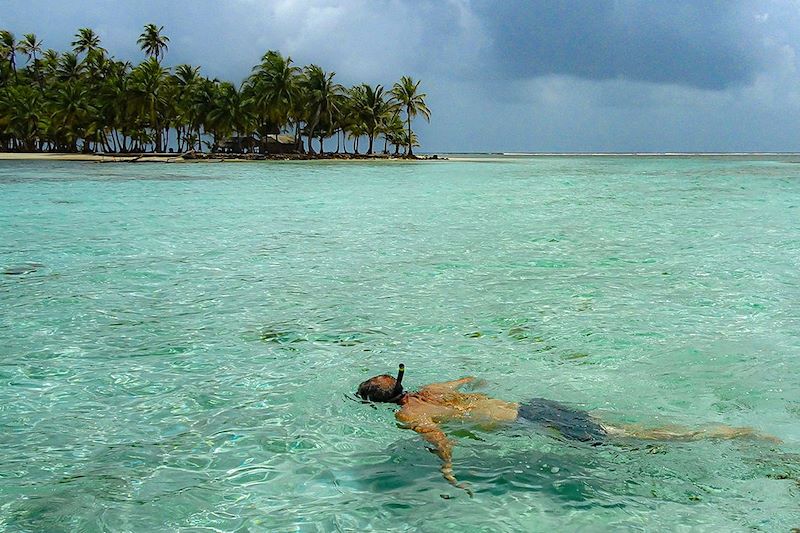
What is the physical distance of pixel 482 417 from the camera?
4.55 m

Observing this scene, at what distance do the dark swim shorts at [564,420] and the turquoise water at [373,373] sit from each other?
0.48ft

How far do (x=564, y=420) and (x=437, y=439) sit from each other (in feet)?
2.99

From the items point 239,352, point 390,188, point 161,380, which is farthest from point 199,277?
point 390,188

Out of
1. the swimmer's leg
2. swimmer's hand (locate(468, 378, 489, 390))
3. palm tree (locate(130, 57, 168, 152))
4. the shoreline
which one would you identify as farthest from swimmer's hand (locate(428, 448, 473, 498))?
palm tree (locate(130, 57, 168, 152))

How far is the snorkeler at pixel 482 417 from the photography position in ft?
14.0

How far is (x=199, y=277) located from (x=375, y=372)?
475 cm

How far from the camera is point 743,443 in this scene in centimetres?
419

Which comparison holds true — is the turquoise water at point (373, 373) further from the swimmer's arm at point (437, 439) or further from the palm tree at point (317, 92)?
the palm tree at point (317, 92)

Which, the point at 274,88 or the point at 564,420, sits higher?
the point at 274,88

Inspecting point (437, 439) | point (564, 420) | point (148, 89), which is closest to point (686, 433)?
point (564, 420)

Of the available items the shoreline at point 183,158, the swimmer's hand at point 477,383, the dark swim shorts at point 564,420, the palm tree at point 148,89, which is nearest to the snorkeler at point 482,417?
the dark swim shorts at point 564,420

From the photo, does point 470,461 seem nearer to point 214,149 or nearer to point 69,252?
point 69,252

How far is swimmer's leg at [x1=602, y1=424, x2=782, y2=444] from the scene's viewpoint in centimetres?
427

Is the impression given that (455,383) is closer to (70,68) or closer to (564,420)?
(564,420)
